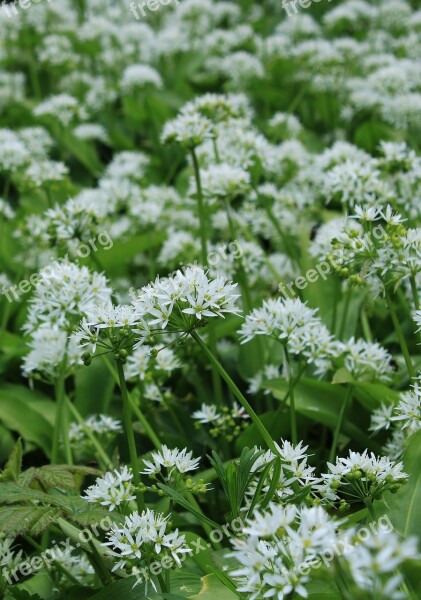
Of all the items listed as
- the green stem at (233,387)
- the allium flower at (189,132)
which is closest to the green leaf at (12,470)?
the green stem at (233,387)

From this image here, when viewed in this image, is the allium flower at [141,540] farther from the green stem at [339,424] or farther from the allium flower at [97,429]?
the allium flower at [97,429]

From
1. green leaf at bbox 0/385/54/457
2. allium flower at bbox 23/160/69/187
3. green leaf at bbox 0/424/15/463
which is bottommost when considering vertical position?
green leaf at bbox 0/424/15/463

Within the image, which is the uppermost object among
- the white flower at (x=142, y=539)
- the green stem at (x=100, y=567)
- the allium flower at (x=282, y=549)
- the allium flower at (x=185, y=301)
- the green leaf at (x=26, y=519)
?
the allium flower at (x=185, y=301)

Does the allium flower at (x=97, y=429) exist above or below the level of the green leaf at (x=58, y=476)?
below

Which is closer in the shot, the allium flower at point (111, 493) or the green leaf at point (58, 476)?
the allium flower at point (111, 493)

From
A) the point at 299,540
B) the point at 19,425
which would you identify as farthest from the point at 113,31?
the point at 299,540

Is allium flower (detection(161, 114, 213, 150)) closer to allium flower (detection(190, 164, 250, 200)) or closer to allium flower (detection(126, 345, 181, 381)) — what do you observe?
allium flower (detection(190, 164, 250, 200))

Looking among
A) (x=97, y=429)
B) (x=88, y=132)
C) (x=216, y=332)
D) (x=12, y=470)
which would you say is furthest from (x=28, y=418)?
(x=88, y=132)

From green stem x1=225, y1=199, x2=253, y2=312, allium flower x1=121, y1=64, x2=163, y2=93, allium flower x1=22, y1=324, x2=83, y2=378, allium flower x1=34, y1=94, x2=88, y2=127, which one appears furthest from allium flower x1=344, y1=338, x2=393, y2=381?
allium flower x1=121, y1=64, x2=163, y2=93

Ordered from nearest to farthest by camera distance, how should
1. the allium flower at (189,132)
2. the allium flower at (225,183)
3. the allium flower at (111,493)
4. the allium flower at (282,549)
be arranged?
the allium flower at (282,549), the allium flower at (111,493), the allium flower at (189,132), the allium flower at (225,183)
